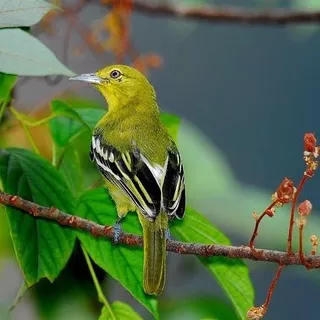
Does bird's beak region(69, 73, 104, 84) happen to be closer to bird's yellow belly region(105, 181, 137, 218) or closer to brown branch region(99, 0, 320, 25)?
bird's yellow belly region(105, 181, 137, 218)

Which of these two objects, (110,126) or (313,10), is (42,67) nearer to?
(110,126)

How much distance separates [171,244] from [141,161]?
0.14 metres

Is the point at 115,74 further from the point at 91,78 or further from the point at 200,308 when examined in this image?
the point at 200,308

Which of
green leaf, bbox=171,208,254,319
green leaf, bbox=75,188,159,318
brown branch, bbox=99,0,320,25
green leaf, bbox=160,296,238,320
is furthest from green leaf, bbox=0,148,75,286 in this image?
brown branch, bbox=99,0,320,25

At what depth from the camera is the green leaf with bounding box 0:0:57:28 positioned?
0.87 metres

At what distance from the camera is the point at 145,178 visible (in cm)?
103

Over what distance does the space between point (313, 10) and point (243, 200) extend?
41 centimetres

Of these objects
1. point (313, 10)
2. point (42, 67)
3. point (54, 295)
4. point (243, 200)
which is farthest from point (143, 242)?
point (313, 10)

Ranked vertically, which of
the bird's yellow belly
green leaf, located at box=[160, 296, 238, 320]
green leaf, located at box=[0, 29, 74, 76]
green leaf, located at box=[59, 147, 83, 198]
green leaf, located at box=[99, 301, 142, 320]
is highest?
green leaf, located at box=[0, 29, 74, 76]

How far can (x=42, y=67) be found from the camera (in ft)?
3.01

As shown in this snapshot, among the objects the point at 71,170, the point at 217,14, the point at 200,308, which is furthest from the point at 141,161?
the point at 217,14

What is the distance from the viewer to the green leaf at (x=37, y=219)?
988 mm

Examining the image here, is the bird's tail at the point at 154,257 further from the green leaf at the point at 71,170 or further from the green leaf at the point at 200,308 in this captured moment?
the green leaf at the point at 200,308

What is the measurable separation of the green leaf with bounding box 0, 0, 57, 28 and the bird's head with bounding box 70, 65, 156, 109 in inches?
10.9
